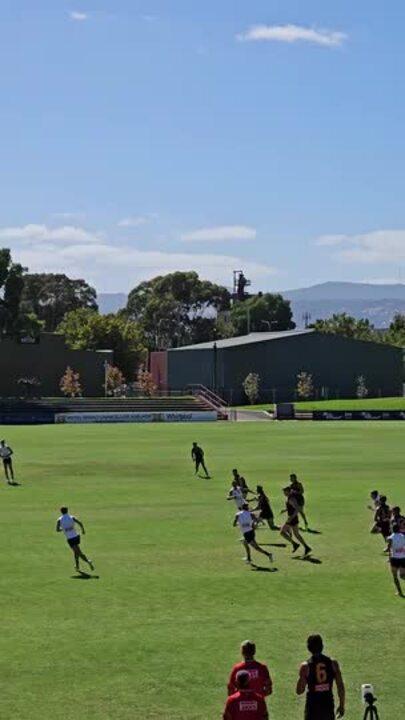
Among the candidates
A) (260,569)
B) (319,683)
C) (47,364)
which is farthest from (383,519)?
(47,364)

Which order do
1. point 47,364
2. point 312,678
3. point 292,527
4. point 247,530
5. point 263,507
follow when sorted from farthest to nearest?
point 47,364, point 263,507, point 292,527, point 247,530, point 312,678

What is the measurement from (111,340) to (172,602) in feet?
404

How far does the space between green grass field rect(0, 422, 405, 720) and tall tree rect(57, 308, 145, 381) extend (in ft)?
325

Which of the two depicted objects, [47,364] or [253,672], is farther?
[47,364]

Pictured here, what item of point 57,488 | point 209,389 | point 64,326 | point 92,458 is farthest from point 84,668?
point 64,326

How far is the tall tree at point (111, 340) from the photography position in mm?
143250

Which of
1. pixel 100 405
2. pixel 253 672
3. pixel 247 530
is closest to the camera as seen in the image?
pixel 253 672

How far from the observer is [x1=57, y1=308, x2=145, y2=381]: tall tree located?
143250mm

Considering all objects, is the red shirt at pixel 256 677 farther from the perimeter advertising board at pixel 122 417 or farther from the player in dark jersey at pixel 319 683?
the perimeter advertising board at pixel 122 417

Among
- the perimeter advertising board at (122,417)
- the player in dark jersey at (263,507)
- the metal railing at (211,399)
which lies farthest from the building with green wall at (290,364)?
the player in dark jersey at (263,507)

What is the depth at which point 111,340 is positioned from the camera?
473 ft

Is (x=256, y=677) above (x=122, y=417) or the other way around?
the other way around

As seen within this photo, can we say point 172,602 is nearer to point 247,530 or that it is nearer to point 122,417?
point 247,530

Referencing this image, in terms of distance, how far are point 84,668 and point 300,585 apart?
738cm
